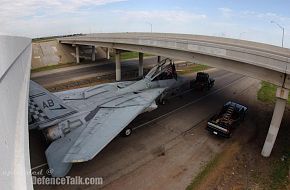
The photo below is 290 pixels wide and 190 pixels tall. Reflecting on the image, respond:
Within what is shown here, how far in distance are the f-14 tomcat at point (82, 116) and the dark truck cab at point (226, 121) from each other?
5008 millimetres

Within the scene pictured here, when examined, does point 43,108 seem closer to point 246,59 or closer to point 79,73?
point 246,59

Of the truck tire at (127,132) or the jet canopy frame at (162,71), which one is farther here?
the jet canopy frame at (162,71)

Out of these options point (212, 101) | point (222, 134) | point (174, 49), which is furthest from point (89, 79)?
point (222, 134)

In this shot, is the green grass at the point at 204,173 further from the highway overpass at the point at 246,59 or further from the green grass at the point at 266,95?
the green grass at the point at 266,95

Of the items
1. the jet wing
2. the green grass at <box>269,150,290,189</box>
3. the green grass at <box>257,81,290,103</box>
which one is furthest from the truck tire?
the green grass at <box>257,81,290,103</box>

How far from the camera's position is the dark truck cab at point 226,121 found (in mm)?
16797

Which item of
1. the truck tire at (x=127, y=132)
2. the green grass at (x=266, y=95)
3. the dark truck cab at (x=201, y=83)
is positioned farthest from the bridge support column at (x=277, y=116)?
the dark truck cab at (x=201, y=83)

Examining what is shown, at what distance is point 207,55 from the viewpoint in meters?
19.7

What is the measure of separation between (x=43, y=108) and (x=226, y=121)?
13.1 m

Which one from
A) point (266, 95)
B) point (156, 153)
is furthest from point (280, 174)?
point (266, 95)

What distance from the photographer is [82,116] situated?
15117 millimetres

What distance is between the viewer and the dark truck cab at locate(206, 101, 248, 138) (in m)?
16.8

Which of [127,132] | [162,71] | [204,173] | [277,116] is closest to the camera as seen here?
[204,173]

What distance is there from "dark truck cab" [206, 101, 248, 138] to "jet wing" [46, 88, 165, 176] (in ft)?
16.6
